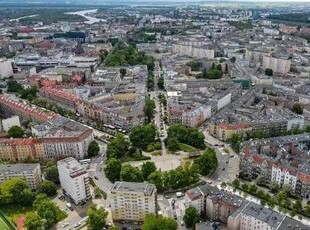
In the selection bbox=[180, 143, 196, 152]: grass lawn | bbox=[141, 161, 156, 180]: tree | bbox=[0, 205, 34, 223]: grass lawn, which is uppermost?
bbox=[141, 161, 156, 180]: tree

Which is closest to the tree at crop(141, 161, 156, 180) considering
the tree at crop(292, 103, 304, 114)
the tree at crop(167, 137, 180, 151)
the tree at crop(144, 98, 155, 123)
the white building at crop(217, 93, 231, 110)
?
the tree at crop(167, 137, 180, 151)

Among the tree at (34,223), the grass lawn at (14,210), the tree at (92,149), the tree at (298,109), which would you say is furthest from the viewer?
the tree at (298,109)

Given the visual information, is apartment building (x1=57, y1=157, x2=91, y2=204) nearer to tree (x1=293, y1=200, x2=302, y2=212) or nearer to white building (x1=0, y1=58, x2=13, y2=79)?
tree (x1=293, y1=200, x2=302, y2=212)

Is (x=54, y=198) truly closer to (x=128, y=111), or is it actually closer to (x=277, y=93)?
(x=128, y=111)

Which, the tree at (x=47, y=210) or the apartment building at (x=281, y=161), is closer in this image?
the tree at (x=47, y=210)

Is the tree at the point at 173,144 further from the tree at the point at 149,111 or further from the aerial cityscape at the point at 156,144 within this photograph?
the tree at the point at 149,111

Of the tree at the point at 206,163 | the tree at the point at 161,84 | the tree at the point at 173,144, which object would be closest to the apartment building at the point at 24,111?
the tree at the point at 173,144
